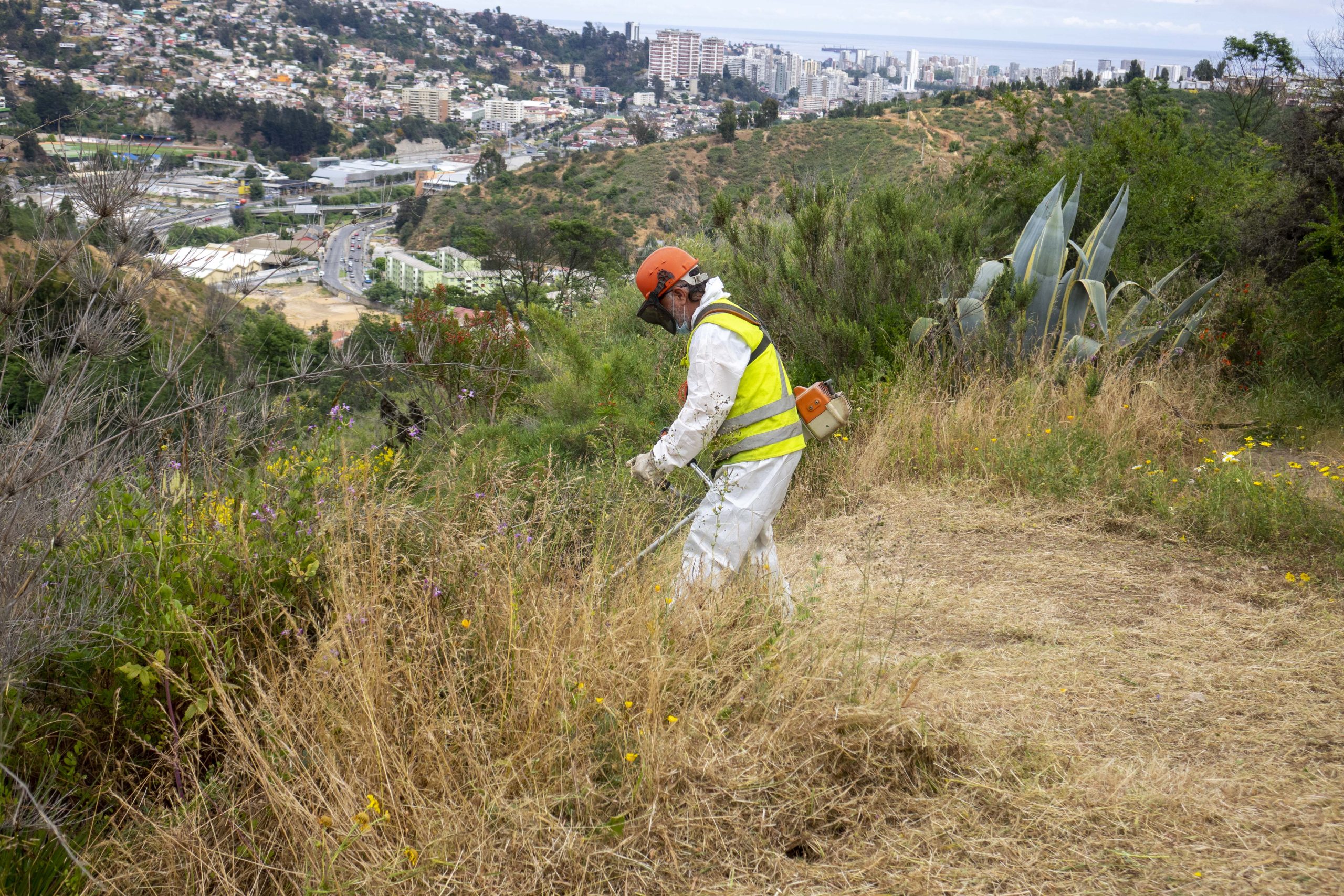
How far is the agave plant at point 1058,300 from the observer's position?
7.55m

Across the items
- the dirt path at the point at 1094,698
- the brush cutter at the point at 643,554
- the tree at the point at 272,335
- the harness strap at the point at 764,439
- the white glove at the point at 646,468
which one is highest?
the harness strap at the point at 764,439

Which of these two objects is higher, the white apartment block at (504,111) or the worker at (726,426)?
the white apartment block at (504,111)

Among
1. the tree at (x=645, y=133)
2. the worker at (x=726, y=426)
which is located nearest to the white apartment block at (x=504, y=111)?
the tree at (x=645, y=133)

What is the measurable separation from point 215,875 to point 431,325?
900 centimetres

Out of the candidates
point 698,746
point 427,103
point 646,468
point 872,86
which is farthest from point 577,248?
point 872,86

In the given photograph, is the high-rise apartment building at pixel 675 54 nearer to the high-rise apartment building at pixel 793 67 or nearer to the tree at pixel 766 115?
the high-rise apartment building at pixel 793 67

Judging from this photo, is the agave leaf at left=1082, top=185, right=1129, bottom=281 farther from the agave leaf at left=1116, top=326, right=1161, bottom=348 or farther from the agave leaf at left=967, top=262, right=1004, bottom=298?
the agave leaf at left=967, top=262, right=1004, bottom=298

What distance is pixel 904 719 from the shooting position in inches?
125

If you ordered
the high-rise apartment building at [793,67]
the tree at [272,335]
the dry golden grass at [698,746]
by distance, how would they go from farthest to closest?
the high-rise apartment building at [793,67], the tree at [272,335], the dry golden grass at [698,746]

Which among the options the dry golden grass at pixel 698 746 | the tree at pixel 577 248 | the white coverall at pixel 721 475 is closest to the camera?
the dry golden grass at pixel 698 746

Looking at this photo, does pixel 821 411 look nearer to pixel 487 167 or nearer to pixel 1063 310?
pixel 1063 310

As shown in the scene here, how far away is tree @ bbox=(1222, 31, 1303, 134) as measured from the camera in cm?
2241

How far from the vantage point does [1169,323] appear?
7988 mm

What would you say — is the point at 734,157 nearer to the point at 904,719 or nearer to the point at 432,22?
the point at 904,719
